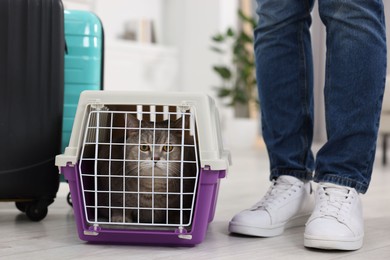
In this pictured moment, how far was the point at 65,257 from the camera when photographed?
1092 millimetres

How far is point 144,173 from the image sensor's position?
A: 1217 mm

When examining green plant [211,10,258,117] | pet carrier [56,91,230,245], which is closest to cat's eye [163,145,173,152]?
pet carrier [56,91,230,245]

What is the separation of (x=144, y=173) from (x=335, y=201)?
1.35 feet

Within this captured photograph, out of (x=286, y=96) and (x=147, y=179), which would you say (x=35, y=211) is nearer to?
(x=147, y=179)

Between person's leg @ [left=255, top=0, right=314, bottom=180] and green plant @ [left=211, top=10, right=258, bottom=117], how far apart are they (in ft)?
10.2

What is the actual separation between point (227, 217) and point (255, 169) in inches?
56.8

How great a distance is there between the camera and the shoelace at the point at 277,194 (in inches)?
52.6

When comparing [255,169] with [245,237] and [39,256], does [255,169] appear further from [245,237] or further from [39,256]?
[39,256]

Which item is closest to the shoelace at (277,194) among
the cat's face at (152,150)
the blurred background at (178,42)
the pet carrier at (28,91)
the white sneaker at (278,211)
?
the white sneaker at (278,211)

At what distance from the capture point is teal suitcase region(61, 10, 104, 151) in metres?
1.59

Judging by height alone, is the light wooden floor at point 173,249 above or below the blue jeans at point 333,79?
below

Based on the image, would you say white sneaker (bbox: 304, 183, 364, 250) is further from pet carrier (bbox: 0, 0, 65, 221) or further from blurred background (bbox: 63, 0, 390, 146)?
blurred background (bbox: 63, 0, 390, 146)

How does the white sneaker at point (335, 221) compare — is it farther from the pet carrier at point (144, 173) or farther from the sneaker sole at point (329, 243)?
the pet carrier at point (144, 173)

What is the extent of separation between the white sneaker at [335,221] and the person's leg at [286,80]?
172 mm
